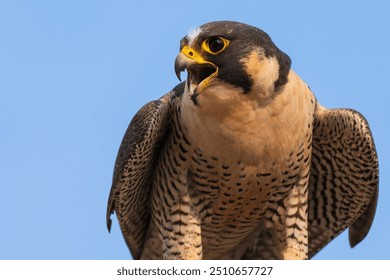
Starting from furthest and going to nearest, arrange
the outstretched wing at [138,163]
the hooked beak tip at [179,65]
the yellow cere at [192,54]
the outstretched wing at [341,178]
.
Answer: the outstretched wing at [341,178]
the outstretched wing at [138,163]
the yellow cere at [192,54]
the hooked beak tip at [179,65]

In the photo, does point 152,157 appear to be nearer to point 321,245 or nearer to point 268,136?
point 268,136

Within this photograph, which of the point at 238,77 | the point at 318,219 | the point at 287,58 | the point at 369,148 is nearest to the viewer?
the point at 238,77

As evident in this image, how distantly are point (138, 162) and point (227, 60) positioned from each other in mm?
1510

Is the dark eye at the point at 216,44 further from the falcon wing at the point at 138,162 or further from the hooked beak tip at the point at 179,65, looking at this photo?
the falcon wing at the point at 138,162

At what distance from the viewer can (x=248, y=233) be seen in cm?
952

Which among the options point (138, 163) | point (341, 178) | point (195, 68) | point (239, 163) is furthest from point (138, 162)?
point (341, 178)

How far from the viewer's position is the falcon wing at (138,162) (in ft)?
29.1

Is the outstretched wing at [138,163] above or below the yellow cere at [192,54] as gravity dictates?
below

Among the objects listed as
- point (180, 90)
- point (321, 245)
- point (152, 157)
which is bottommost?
point (321, 245)

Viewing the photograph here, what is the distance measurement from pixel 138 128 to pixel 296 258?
1797 millimetres

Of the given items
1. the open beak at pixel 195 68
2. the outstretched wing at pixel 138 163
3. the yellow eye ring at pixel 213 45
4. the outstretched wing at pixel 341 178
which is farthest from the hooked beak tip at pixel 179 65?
the outstretched wing at pixel 341 178

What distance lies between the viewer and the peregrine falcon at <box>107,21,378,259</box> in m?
8.12

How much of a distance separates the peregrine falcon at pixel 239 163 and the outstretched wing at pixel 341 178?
0.01 metres
